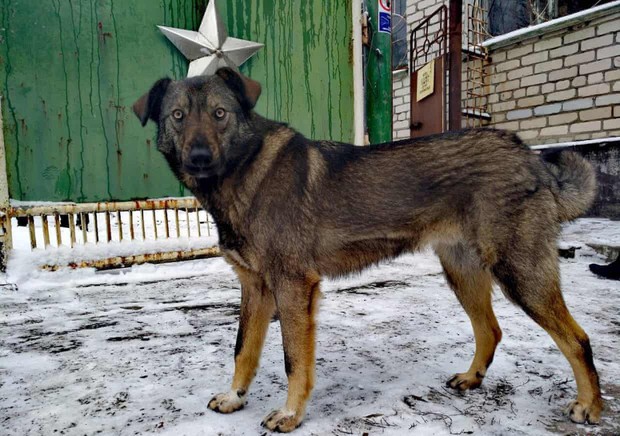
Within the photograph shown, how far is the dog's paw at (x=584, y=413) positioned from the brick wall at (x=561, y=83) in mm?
9098

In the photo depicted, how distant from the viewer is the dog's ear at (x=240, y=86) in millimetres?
2156

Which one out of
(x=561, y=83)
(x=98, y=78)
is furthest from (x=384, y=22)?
(x=561, y=83)

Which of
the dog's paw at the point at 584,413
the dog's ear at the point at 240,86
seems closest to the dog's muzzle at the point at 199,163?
the dog's ear at the point at 240,86

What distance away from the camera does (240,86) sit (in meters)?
2.17

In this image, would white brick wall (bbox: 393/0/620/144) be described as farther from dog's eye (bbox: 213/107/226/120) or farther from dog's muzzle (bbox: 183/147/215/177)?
dog's muzzle (bbox: 183/147/215/177)

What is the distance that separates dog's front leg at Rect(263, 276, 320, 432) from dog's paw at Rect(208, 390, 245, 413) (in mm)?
208

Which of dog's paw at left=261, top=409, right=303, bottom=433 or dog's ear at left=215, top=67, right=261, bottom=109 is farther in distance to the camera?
dog's ear at left=215, top=67, right=261, bottom=109

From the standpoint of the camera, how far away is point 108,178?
4.88 m

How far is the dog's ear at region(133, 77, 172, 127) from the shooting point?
218cm

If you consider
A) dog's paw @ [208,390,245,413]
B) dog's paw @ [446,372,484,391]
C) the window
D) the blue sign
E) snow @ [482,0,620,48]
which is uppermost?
the window

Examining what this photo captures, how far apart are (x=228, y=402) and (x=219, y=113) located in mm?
1398

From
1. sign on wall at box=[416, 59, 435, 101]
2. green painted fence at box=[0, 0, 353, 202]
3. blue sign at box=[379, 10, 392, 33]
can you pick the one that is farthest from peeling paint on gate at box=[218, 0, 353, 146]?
sign on wall at box=[416, 59, 435, 101]

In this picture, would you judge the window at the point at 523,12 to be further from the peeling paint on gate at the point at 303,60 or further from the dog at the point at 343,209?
the dog at the point at 343,209

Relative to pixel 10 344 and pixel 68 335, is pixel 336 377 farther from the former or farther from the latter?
pixel 10 344
